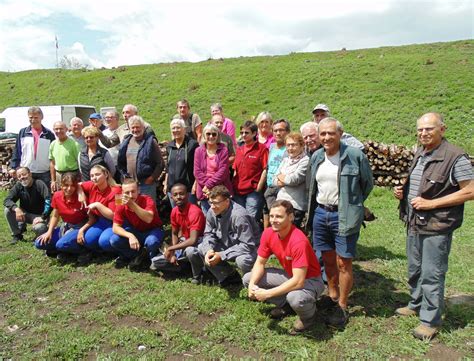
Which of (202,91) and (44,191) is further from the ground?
(202,91)

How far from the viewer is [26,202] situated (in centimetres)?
666

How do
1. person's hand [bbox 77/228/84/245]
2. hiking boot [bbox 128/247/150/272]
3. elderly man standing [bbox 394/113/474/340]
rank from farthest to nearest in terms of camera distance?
person's hand [bbox 77/228/84/245], hiking boot [bbox 128/247/150/272], elderly man standing [bbox 394/113/474/340]

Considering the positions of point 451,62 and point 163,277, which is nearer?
point 163,277

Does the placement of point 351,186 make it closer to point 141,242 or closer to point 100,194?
point 141,242

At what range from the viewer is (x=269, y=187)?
525cm

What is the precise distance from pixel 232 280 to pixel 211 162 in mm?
1599

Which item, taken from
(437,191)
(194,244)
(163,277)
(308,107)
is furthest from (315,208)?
(308,107)

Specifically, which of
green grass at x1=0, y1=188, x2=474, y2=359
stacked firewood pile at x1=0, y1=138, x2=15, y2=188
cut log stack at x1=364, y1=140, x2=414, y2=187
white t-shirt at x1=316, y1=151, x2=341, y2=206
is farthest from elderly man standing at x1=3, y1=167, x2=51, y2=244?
cut log stack at x1=364, y1=140, x2=414, y2=187

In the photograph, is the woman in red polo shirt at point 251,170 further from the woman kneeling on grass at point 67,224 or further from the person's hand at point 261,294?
the woman kneeling on grass at point 67,224

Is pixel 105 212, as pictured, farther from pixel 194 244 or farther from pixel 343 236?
pixel 343 236

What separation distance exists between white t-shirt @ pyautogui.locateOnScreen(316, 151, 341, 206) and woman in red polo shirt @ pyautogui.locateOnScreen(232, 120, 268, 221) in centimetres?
153

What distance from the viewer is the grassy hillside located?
730 inches

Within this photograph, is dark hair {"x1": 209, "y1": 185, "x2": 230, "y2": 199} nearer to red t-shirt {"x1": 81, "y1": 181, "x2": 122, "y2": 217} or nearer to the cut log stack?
red t-shirt {"x1": 81, "y1": 181, "x2": 122, "y2": 217}

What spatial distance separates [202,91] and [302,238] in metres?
23.6
